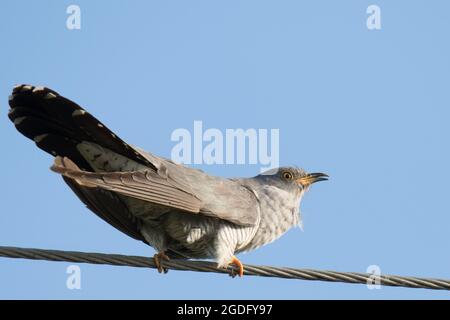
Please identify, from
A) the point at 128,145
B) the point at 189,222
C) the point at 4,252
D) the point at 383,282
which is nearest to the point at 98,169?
the point at 128,145

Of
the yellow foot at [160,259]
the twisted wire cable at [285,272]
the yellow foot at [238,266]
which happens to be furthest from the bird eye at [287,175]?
the twisted wire cable at [285,272]

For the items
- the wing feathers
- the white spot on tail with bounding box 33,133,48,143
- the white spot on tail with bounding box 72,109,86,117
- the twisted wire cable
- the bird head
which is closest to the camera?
the twisted wire cable

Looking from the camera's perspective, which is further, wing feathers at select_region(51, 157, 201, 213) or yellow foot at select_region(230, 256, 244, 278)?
yellow foot at select_region(230, 256, 244, 278)

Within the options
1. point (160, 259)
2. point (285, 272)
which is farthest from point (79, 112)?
point (285, 272)

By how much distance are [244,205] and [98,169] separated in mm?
1300

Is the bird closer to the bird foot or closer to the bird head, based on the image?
the bird foot

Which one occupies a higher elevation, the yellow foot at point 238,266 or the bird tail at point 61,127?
the bird tail at point 61,127

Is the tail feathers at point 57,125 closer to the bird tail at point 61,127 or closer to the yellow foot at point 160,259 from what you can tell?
the bird tail at point 61,127

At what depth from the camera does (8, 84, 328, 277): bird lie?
5832mm

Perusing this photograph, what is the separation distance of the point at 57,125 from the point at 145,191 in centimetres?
84

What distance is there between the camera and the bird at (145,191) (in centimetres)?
583

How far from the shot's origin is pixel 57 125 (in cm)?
598

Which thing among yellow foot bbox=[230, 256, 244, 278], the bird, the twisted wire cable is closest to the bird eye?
the bird

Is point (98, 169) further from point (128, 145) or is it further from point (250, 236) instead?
point (250, 236)
